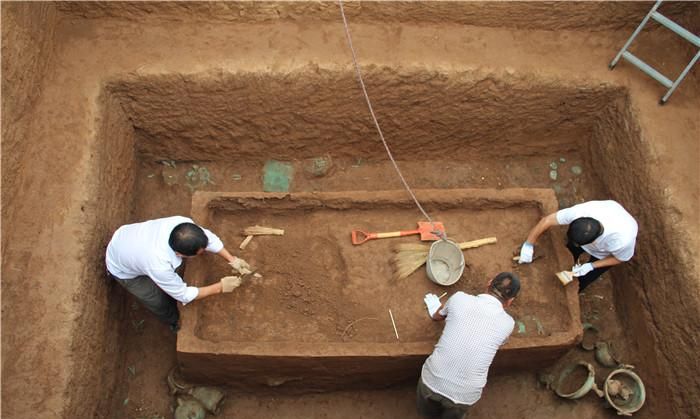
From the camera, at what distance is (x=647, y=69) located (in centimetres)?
430

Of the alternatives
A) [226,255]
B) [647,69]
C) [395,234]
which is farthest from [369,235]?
[647,69]

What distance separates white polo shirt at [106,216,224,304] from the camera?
332cm

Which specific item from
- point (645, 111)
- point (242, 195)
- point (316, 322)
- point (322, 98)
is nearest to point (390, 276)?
point (316, 322)

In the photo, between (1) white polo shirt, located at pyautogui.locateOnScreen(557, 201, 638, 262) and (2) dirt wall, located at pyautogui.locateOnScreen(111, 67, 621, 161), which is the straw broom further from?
(2) dirt wall, located at pyautogui.locateOnScreen(111, 67, 621, 161)

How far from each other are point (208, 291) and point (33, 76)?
6.43 feet

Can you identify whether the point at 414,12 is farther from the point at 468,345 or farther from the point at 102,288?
Result: the point at 102,288

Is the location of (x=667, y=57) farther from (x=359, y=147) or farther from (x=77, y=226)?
(x=77, y=226)

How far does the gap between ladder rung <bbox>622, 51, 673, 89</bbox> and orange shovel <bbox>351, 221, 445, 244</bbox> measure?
2050 mm

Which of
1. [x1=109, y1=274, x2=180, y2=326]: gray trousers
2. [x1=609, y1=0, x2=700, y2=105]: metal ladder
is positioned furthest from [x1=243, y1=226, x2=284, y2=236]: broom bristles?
[x1=609, y1=0, x2=700, y2=105]: metal ladder

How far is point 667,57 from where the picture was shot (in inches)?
179

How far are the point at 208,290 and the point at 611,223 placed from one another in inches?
106

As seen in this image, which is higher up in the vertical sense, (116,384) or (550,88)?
(550,88)

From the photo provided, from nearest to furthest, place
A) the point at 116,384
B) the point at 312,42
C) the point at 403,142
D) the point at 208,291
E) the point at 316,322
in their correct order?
1. the point at 208,291
2. the point at 316,322
3. the point at 116,384
4. the point at 312,42
5. the point at 403,142

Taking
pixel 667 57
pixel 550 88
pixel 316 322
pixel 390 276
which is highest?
pixel 667 57
